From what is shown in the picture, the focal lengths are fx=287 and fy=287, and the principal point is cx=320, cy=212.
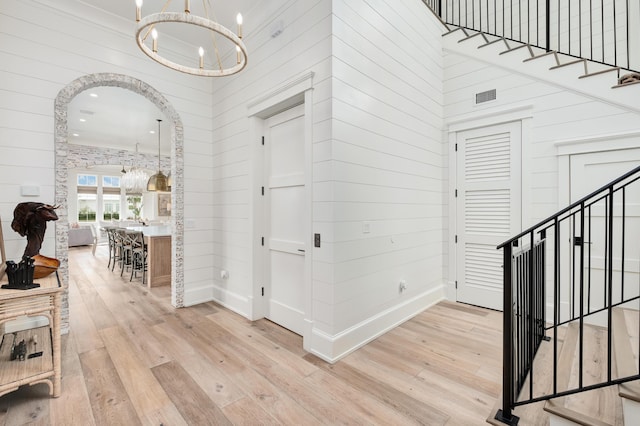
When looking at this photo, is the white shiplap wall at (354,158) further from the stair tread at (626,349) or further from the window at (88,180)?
the window at (88,180)

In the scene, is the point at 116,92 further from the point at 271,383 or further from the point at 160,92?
the point at 271,383

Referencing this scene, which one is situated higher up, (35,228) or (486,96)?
(486,96)

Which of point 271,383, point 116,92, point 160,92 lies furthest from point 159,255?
point 271,383

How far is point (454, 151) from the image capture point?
166 inches

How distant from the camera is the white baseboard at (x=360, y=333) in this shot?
2.63 m

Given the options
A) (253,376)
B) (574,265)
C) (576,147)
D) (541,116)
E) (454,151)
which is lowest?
(253,376)

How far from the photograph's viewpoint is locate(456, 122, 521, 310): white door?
12.2 feet

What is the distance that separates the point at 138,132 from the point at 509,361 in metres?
9.69

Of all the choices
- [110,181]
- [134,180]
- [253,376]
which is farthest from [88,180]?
[253,376]

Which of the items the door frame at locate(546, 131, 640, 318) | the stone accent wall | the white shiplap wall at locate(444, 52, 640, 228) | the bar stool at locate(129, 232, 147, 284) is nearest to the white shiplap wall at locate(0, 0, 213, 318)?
the stone accent wall

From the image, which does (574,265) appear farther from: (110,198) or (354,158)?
(110,198)

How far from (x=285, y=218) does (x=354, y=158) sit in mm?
1100

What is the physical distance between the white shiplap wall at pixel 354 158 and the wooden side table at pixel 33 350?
70.9 inches

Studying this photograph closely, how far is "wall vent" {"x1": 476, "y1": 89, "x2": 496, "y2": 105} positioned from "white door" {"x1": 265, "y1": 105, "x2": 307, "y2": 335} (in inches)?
101
